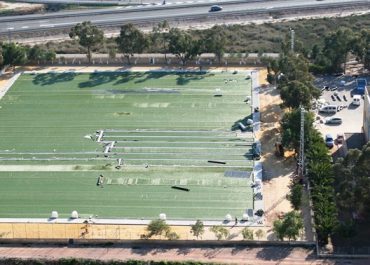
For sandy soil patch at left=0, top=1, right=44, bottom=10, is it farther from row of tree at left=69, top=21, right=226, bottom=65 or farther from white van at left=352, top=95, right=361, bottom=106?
white van at left=352, top=95, right=361, bottom=106

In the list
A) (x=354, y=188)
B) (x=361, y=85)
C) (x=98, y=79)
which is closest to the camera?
(x=354, y=188)

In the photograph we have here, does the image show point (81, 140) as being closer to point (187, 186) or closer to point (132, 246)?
point (187, 186)

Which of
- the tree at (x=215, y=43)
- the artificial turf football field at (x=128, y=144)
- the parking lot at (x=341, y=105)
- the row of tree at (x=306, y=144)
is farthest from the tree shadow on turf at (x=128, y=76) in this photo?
the parking lot at (x=341, y=105)

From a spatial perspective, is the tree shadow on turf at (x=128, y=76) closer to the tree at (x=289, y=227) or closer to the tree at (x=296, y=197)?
the tree at (x=296, y=197)

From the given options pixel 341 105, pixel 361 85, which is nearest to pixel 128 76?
pixel 341 105

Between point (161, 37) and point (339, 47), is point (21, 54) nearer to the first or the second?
point (161, 37)
